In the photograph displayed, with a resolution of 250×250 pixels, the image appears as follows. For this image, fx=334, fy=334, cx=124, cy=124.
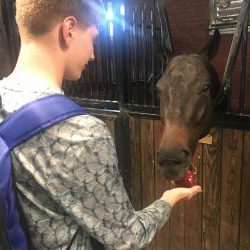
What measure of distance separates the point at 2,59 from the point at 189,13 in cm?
169

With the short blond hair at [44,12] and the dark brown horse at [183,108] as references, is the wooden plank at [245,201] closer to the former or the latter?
the dark brown horse at [183,108]

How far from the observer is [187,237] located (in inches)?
80.0

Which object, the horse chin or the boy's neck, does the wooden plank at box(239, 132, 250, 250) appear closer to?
the horse chin

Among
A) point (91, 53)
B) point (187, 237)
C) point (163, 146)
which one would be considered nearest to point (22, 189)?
point (91, 53)

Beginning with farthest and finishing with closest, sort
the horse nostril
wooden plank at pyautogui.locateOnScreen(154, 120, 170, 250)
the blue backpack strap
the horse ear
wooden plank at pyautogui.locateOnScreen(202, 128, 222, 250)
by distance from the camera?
wooden plank at pyautogui.locateOnScreen(154, 120, 170, 250), wooden plank at pyautogui.locateOnScreen(202, 128, 222, 250), the horse ear, the horse nostril, the blue backpack strap

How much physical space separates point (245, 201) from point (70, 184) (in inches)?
51.0

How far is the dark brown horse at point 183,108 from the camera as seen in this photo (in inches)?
51.3

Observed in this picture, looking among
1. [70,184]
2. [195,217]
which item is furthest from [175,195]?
[195,217]

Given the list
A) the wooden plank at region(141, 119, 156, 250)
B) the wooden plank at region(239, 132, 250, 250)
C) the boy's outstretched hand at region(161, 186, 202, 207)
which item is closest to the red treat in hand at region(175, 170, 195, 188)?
the boy's outstretched hand at region(161, 186, 202, 207)

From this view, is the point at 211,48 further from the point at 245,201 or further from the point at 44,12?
the point at 44,12

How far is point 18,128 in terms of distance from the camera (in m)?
0.69

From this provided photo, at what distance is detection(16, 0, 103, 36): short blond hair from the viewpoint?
2.40ft

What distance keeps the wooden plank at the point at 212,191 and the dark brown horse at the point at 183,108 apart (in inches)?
14.1

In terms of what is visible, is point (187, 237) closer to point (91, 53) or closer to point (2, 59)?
point (91, 53)
